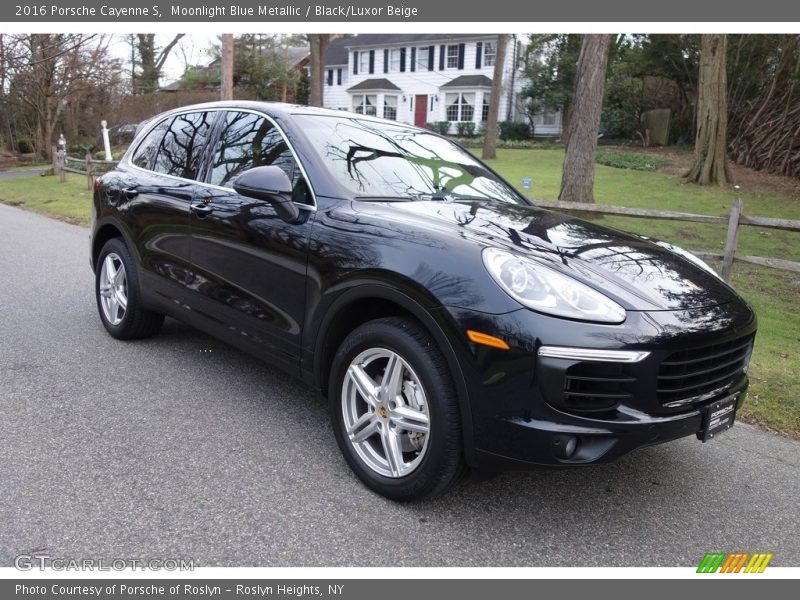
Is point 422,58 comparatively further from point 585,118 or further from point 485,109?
point 585,118

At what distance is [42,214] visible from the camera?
14797 millimetres

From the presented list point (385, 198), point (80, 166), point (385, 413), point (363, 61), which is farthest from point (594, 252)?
point (363, 61)

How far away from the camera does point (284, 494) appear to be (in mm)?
3082

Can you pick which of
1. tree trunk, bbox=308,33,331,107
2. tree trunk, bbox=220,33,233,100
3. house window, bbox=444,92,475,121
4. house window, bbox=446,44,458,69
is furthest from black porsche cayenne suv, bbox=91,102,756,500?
house window, bbox=446,44,458,69

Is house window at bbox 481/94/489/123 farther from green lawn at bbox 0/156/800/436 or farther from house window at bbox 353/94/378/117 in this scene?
green lawn at bbox 0/156/800/436

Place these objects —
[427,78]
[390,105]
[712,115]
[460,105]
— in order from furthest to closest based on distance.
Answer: [390,105]
[427,78]
[460,105]
[712,115]

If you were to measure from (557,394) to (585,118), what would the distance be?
9.99 meters

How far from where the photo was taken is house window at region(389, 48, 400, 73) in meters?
48.1

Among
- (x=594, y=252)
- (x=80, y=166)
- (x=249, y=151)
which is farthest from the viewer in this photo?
(x=80, y=166)

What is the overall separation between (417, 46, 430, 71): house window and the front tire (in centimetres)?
4658

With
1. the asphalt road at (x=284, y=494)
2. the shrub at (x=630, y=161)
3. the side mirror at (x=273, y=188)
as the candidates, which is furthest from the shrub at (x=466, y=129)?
the side mirror at (x=273, y=188)

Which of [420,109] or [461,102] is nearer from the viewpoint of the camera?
[461,102]

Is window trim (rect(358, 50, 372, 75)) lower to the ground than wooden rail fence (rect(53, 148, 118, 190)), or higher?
higher
